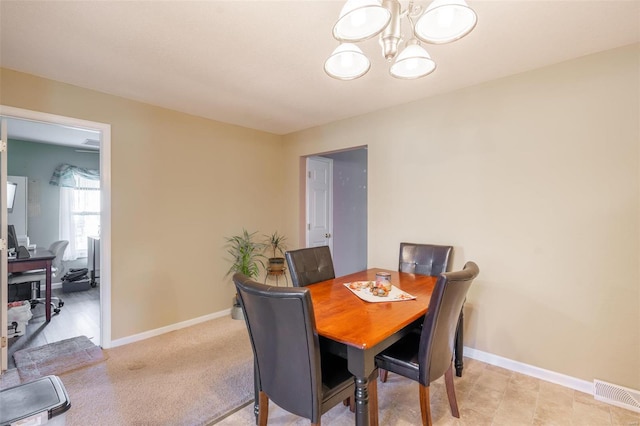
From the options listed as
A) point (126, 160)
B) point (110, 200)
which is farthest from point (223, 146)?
point (110, 200)

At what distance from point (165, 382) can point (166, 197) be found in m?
1.82

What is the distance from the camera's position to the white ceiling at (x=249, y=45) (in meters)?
1.68

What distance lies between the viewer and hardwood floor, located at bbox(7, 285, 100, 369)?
2.97 metres

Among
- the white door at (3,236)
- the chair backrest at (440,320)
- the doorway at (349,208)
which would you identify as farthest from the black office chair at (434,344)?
the doorway at (349,208)

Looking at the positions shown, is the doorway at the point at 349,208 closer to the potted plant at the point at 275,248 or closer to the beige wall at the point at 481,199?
the potted plant at the point at 275,248

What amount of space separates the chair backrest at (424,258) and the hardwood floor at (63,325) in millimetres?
3140

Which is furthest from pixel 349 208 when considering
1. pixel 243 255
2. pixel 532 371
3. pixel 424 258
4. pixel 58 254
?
pixel 58 254

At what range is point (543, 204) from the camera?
2350mm

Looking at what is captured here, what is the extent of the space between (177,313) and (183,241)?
0.80 metres

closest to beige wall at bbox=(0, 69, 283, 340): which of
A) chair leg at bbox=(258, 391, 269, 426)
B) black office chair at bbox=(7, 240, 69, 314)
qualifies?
black office chair at bbox=(7, 240, 69, 314)

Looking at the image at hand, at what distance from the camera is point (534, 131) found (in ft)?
7.84

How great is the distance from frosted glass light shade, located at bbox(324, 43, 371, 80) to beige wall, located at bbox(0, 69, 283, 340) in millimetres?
2320

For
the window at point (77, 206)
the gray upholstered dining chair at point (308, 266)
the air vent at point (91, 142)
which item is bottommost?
the gray upholstered dining chair at point (308, 266)

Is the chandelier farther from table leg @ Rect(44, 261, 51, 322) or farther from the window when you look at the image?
the window
